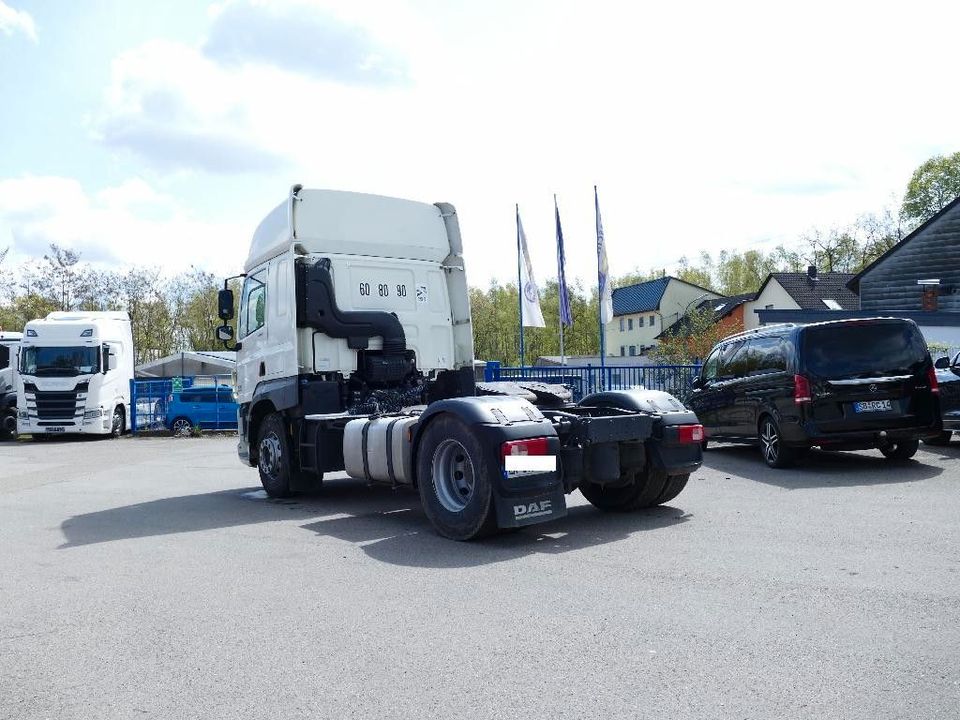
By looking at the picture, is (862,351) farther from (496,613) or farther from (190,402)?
(190,402)

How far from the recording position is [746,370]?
1268 centimetres

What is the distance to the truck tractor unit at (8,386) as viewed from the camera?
83.5 ft

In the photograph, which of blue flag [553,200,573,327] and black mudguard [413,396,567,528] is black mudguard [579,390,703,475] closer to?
black mudguard [413,396,567,528]

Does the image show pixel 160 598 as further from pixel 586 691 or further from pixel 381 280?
pixel 381 280

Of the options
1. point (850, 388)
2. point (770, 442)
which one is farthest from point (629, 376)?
point (850, 388)

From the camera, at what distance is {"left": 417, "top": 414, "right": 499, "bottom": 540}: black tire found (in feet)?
23.0

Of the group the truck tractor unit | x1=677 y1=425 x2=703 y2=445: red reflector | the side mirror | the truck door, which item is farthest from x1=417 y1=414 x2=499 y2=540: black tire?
the truck tractor unit

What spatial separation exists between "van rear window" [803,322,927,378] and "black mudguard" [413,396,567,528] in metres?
5.42

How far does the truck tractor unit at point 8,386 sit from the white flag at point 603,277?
16.6 metres

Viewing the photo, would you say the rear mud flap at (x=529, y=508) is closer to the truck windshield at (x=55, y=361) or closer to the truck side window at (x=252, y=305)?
the truck side window at (x=252, y=305)

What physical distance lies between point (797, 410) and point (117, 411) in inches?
773

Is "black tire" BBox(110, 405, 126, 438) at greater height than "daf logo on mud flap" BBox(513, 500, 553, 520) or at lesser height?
greater

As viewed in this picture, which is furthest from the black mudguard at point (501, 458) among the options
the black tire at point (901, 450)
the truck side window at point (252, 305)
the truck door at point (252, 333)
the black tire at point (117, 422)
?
the black tire at point (117, 422)

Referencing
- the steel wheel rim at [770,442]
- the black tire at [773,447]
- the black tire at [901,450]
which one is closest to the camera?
the black tire at [773,447]
